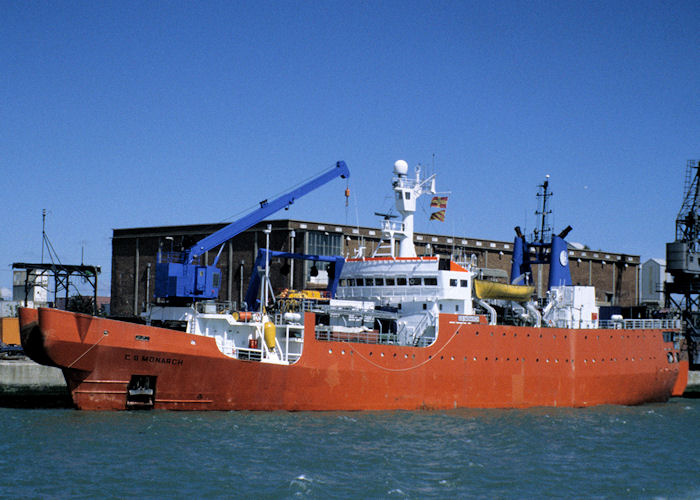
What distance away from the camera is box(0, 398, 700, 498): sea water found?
17234mm

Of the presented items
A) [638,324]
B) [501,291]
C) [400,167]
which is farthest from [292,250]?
[638,324]

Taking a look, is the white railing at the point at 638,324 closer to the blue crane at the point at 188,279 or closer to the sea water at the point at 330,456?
the sea water at the point at 330,456

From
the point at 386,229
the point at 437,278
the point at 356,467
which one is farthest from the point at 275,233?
the point at 356,467

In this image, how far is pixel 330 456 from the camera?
20.0 m

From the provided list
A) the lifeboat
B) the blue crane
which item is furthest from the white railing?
the blue crane

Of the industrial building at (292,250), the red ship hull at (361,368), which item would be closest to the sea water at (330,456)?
the red ship hull at (361,368)

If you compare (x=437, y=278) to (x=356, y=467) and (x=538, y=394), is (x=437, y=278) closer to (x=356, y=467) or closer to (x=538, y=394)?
(x=538, y=394)

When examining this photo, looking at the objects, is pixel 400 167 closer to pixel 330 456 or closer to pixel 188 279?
pixel 188 279

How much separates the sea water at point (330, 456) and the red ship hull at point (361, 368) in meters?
0.70

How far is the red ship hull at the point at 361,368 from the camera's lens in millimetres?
23422

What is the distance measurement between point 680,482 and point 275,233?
3111 centimetres

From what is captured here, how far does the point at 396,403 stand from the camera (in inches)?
1092

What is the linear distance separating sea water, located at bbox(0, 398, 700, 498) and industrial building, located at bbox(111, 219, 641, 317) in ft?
56.9

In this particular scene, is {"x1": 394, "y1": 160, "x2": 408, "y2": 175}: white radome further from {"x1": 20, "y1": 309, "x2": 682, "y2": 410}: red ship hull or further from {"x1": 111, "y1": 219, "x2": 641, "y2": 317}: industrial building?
{"x1": 111, "y1": 219, "x2": 641, "y2": 317}: industrial building
